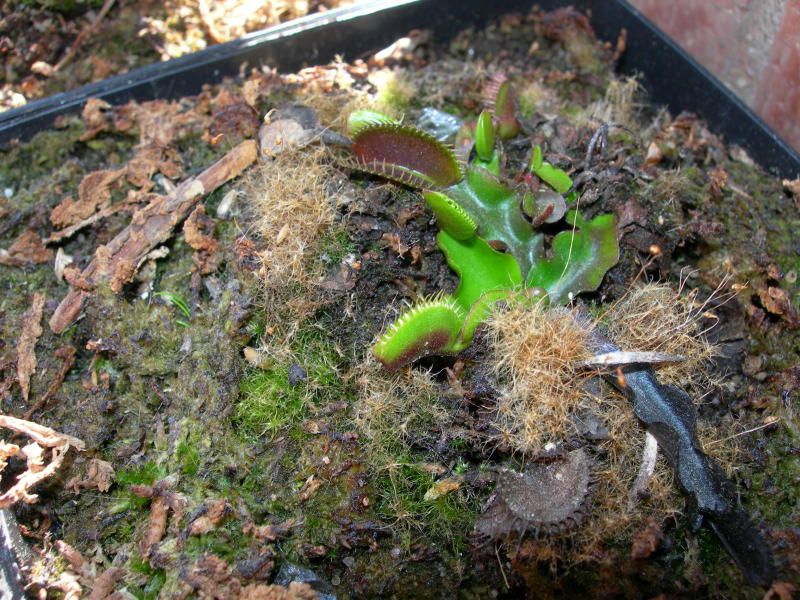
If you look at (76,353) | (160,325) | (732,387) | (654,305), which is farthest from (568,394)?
(76,353)

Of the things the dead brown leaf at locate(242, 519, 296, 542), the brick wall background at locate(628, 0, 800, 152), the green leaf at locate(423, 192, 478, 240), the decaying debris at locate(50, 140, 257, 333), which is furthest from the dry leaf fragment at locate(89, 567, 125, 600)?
the brick wall background at locate(628, 0, 800, 152)

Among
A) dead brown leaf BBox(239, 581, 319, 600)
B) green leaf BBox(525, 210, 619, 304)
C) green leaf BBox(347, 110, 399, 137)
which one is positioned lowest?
dead brown leaf BBox(239, 581, 319, 600)

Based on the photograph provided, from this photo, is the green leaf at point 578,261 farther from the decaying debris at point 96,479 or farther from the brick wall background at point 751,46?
the decaying debris at point 96,479

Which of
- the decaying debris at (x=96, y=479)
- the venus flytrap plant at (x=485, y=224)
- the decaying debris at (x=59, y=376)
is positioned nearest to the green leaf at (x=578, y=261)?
the venus flytrap plant at (x=485, y=224)

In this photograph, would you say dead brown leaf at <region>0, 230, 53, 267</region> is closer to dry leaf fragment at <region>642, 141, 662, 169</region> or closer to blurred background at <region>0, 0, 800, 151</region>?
blurred background at <region>0, 0, 800, 151</region>

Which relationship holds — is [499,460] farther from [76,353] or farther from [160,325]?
[76,353]
